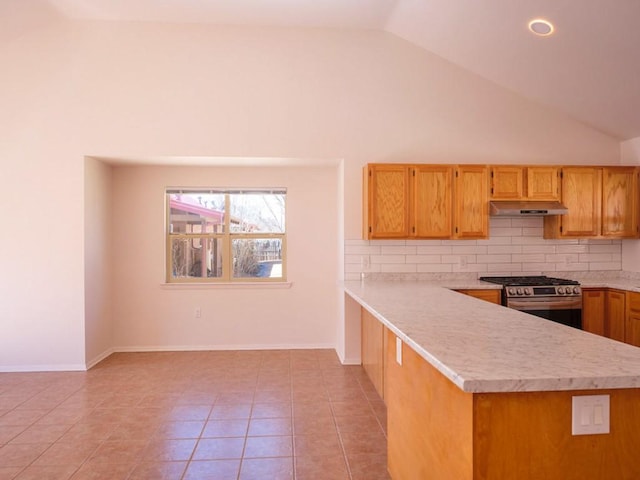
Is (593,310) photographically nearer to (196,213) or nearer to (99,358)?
(196,213)

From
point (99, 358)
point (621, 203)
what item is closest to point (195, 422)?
point (99, 358)

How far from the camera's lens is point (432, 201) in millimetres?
4328

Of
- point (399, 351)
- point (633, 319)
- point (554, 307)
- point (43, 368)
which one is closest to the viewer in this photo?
point (399, 351)

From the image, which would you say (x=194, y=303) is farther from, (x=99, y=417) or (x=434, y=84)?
(x=434, y=84)

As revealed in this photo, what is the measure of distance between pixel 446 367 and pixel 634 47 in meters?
3.25

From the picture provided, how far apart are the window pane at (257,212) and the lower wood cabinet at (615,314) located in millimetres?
3539

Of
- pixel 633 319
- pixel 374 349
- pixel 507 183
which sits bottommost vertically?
pixel 374 349

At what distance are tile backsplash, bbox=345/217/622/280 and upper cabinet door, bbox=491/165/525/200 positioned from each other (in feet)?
1.33

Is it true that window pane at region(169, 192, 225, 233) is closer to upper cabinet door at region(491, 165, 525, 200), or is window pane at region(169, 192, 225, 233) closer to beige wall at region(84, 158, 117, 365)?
beige wall at region(84, 158, 117, 365)

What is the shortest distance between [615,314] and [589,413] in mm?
3421

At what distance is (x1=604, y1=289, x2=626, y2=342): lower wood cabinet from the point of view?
410 cm

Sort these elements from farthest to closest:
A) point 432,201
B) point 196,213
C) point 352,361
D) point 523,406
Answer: point 196,213
point 352,361
point 432,201
point 523,406

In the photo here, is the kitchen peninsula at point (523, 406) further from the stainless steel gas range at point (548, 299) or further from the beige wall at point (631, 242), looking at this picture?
the beige wall at point (631, 242)

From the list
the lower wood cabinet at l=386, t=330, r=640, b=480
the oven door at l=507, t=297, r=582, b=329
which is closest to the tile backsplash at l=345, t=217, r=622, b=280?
the oven door at l=507, t=297, r=582, b=329
